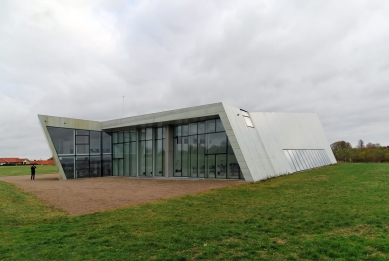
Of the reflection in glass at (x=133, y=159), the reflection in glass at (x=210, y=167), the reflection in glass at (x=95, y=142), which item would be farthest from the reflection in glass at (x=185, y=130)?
the reflection in glass at (x=95, y=142)

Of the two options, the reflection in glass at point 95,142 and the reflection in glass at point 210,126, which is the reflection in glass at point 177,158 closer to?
the reflection in glass at point 210,126

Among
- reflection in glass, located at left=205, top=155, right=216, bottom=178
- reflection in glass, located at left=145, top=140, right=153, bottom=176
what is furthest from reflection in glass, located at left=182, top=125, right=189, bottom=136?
reflection in glass, located at left=145, top=140, right=153, bottom=176

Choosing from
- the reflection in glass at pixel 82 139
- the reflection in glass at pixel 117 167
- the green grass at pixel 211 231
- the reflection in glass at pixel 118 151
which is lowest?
the green grass at pixel 211 231

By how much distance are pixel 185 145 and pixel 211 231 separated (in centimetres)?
1939

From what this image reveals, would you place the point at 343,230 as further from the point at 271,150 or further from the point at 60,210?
the point at 271,150

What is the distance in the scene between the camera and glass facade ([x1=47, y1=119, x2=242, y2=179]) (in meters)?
24.2

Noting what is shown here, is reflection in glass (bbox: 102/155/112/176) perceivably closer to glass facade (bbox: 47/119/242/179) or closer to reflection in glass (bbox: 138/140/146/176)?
glass facade (bbox: 47/119/242/179)

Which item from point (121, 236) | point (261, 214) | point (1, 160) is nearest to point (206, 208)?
point (261, 214)

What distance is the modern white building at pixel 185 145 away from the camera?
22.8m

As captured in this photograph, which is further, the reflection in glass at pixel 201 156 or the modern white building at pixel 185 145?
the reflection in glass at pixel 201 156

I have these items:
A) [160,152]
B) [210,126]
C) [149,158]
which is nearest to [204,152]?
[210,126]

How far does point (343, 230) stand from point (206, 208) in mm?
5402

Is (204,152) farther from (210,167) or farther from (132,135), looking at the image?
(132,135)

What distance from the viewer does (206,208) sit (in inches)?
441
